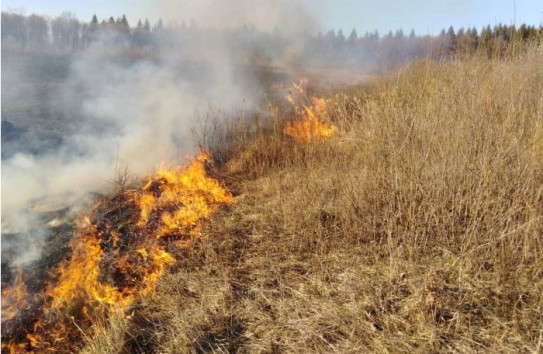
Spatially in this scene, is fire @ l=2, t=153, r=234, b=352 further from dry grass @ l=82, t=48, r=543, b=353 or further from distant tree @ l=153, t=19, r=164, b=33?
distant tree @ l=153, t=19, r=164, b=33

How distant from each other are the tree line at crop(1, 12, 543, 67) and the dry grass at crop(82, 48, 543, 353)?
131 centimetres

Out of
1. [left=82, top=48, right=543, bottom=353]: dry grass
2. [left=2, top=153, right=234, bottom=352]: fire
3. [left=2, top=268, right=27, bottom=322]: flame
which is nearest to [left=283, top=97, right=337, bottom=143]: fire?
[left=82, top=48, right=543, bottom=353]: dry grass

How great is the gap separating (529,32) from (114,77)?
903 cm

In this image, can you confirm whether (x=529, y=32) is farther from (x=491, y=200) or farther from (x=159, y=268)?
(x=159, y=268)

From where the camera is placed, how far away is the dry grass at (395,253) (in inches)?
95.7

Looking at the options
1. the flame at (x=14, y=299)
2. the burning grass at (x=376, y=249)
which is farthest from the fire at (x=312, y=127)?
the flame at (x=14, y=299)

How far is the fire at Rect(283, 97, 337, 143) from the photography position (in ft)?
19.4

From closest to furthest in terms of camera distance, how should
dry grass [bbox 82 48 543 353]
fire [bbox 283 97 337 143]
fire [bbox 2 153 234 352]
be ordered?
1. dry grass [bbox 82 48 543 353]
2. fire [bbox 2 153 234 352]
3. fire [bbox 283 97 337 143]

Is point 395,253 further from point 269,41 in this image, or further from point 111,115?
point 269,41

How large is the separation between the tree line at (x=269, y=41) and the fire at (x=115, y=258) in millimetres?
4163

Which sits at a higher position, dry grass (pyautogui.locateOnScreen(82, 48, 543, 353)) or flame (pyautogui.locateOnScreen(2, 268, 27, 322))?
dry grass (pyautogui.locateOnScreen(82, 48, 543, 353))

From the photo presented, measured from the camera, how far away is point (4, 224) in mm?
4188

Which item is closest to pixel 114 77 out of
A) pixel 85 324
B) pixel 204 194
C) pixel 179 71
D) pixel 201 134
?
pixel 179 71

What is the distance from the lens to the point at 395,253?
9.89ft
